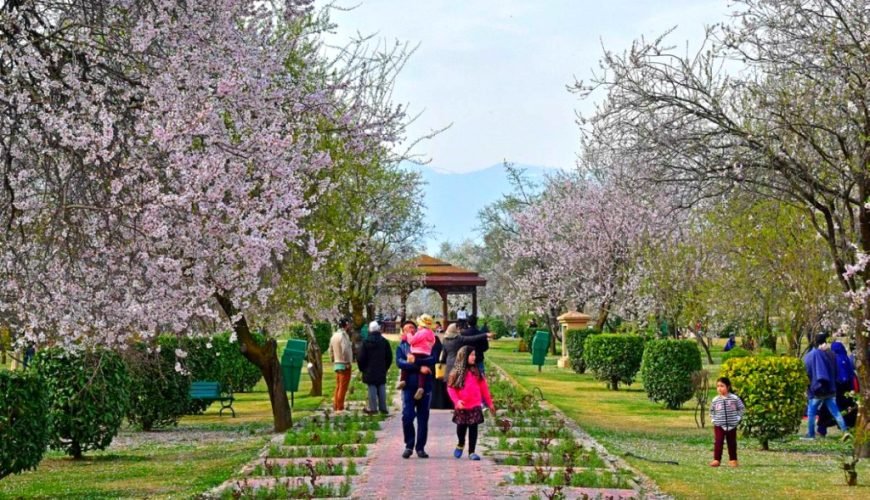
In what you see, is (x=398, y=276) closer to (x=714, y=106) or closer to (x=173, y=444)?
(x=173, y=444)

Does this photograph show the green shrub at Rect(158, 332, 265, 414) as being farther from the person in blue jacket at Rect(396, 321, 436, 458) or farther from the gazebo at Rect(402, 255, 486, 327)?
the gazebo at Rect(402, 255, 486, 327)

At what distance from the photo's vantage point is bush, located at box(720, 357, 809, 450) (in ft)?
56.0

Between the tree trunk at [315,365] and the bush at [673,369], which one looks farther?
the tree trunk at [315,365]

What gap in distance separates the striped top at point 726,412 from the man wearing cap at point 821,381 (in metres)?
3.93

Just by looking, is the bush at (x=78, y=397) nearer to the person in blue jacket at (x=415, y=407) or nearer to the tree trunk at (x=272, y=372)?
the tree trunk at (x=272, y=372)

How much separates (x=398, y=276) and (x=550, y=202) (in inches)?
→ 282

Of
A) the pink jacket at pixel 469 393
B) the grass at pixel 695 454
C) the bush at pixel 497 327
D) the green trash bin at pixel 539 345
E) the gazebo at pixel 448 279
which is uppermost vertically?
the gazebo at pixel 448 279

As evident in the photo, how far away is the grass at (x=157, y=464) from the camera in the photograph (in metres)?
13.1

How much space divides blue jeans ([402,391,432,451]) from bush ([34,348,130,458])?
12.9 feet

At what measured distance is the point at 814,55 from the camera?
1457 cm

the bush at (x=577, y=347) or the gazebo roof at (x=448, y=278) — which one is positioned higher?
the gazebo roof at (x=448, y=278)

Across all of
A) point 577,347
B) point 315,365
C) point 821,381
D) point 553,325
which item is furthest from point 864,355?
point 553,325

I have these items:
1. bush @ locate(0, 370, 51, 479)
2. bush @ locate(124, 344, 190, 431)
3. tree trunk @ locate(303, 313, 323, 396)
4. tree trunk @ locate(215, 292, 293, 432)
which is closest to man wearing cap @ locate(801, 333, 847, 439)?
tree trunk @ locate(215, 292, 293, 432)

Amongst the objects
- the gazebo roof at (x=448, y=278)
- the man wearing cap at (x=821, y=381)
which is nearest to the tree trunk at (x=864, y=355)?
the man wearing cap at (x=821, y=381)
